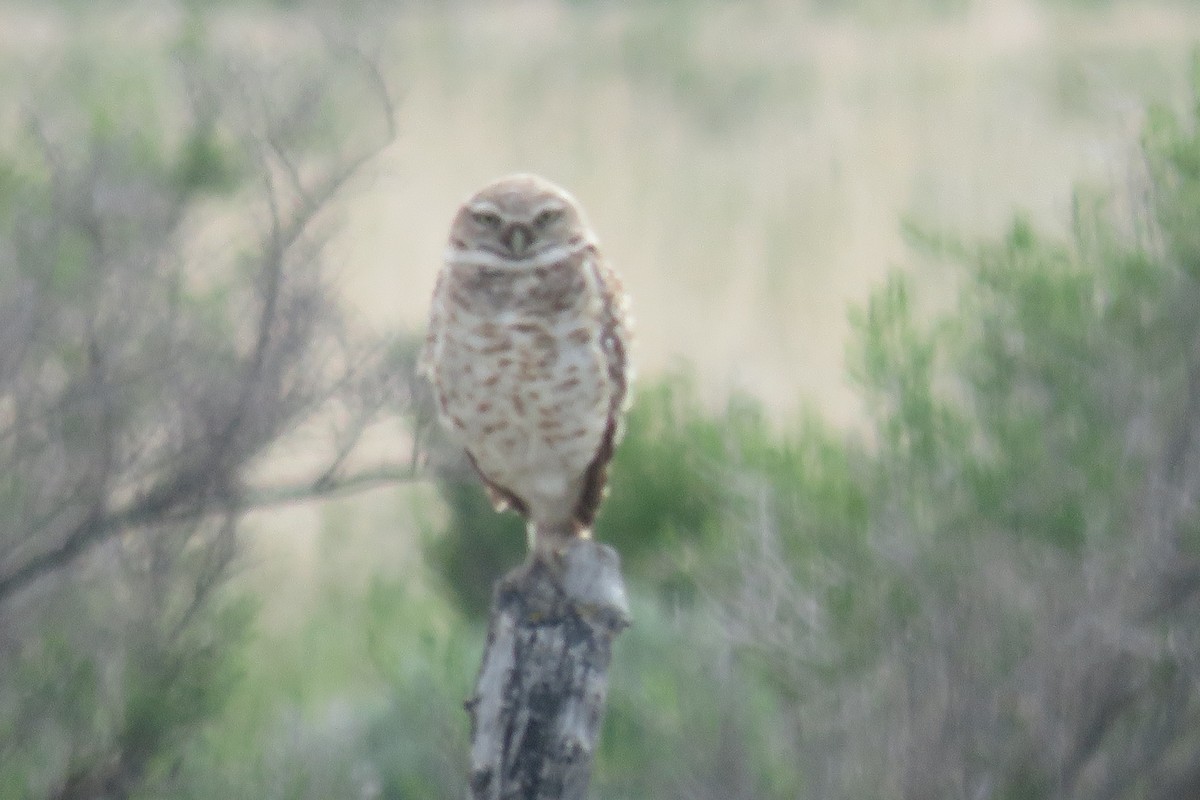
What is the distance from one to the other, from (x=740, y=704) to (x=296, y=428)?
2.04 m

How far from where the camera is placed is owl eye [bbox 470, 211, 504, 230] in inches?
154

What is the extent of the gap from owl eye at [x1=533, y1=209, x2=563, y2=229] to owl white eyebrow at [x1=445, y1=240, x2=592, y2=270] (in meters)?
0.06

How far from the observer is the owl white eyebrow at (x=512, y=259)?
3.93 meters

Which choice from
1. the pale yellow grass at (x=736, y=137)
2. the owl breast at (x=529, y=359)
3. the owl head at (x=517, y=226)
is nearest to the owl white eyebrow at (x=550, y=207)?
the owl head at (x=517, y=226)

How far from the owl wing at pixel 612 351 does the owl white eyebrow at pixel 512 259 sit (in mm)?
74

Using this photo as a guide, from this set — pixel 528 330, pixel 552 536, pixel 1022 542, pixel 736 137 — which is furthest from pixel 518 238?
pixel 736 137

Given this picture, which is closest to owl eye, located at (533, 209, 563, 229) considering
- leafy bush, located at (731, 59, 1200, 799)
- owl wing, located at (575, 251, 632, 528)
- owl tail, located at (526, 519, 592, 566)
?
owl wing, located at (575, 251, 632, 528)

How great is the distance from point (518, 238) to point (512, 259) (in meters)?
0.06

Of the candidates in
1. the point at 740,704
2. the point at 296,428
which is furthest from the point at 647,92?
the point at 740,704

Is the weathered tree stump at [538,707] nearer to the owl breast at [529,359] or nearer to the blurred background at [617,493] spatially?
the owl breast at [529,359]

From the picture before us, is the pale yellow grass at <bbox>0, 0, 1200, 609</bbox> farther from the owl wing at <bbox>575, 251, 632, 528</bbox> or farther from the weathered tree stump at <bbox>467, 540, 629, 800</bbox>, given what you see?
the weathered tree stump at <bbox>467, 540, 629, 800</bbox>

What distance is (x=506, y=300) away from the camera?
392 centimetres

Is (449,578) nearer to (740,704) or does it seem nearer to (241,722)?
(241,722)

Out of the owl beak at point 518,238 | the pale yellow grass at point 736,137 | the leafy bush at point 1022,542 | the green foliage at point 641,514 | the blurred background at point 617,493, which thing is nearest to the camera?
the owl beak at point 518,238
